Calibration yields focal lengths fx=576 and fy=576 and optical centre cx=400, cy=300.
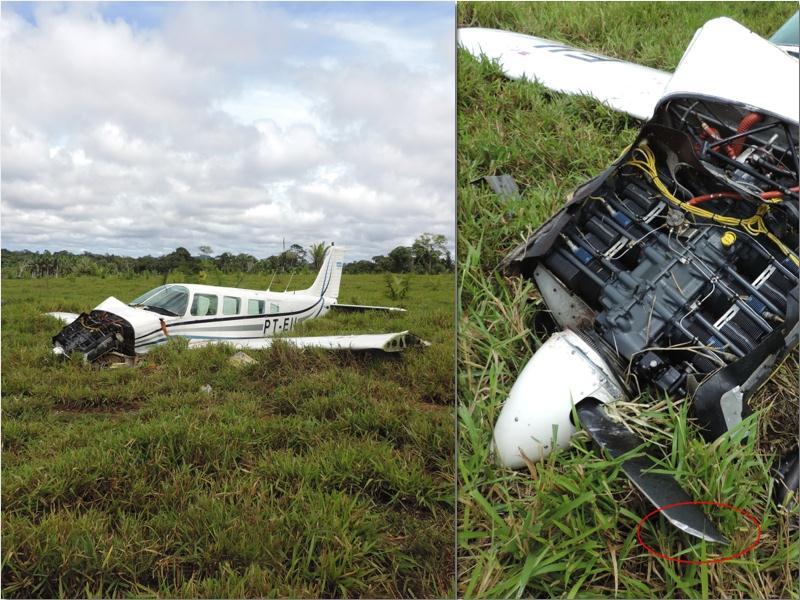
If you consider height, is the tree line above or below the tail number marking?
above

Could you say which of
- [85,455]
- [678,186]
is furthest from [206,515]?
[678,186]

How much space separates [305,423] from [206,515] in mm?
394

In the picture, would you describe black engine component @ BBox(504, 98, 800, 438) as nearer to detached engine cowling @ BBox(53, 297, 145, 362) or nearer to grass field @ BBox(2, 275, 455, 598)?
grass field @ BBox(2, 275, 455, 598)

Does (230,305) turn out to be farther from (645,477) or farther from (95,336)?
(645,477)

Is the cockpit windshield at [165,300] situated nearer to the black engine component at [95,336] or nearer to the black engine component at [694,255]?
the black engine component at [95,336]

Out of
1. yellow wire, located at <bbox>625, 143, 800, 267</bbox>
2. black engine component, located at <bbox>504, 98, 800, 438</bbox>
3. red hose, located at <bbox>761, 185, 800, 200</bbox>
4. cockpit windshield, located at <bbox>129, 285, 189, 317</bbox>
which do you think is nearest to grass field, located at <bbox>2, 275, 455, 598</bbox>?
cockpit windshield, located at <bbox>129, 285, 189, 317</bbox>

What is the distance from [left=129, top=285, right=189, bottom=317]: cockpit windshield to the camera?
191cm

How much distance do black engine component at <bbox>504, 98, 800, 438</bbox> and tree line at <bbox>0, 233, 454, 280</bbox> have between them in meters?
0.47

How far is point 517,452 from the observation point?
6.26ft

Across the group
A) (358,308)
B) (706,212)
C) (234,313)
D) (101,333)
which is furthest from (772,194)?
(101,333)

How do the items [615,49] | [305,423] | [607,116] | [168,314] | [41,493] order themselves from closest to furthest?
[41,493] → [305,423] → [168,314] → [607,116] → [615,49]

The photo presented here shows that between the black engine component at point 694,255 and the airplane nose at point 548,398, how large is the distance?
11 centimetres

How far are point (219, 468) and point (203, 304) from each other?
627 millimetres

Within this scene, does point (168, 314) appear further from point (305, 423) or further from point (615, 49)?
point (615, 49)
